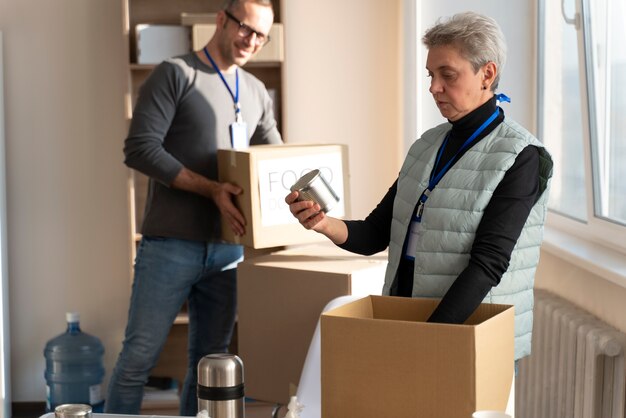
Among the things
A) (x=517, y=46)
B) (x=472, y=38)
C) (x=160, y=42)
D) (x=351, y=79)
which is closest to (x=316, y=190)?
(x=472, y=38)

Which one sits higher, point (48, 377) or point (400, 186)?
point (400, 186)

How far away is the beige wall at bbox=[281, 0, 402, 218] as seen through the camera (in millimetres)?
3998

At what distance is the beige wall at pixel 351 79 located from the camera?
13.1 ft

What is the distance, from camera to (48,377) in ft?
12.7

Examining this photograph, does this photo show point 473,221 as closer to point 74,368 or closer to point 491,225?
point 491,225

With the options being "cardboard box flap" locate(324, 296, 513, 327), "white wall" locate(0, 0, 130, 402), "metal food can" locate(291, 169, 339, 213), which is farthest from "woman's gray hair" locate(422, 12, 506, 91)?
"white wall" locate(0, 0, 130, 402)

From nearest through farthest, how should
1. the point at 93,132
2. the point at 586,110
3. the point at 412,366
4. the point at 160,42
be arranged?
the point at 412,366 < the point at 586,110 < the point at 160,42 < the point at 93,132

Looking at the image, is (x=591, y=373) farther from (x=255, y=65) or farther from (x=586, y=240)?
(x=255, y=65)

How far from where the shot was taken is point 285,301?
2719mm

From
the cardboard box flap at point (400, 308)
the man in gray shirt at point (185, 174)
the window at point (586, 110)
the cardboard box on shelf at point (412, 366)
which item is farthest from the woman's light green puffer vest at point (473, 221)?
the man in gray shirt at point (185, 174)

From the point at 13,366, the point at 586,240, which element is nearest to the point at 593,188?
the point at 586,240

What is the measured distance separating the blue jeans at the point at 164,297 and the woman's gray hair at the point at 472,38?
1341 millimetres

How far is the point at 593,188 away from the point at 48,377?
94.8 inches

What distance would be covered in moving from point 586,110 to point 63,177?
7.65ft
